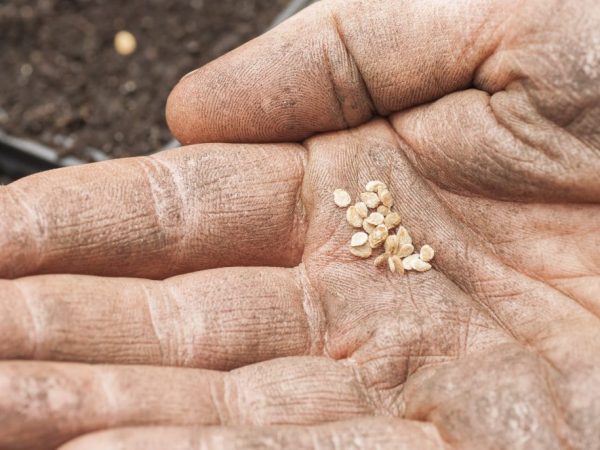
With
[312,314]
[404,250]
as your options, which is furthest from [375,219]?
[312,314]

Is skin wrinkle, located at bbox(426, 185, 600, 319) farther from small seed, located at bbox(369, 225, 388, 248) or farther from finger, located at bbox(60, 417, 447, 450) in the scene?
finger, located at bbox(60, 417, 447, 450)

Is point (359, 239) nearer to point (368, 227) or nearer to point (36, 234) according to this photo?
point (368, 227)

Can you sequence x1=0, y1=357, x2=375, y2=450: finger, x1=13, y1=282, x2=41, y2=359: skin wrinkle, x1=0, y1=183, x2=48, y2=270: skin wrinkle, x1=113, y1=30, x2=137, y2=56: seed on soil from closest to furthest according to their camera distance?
x1=0, y1=357, x2=375, y2=450: finger
x1=13, y1=282, x2=41, y2=359: skin wrinkle
x1=0, y1=183, x2=48, y2=270: skin wrinkle
x1=113, y1=30, x2=137, y2=56: seed on soil

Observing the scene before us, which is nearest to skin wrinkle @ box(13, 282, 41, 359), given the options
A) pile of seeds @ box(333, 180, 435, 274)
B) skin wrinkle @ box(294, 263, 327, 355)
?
skin wrinkle @ box(294, 263, 327, 355)

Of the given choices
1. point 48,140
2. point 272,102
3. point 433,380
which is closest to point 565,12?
point 272,102

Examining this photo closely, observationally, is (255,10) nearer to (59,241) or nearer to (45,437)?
(59,241)

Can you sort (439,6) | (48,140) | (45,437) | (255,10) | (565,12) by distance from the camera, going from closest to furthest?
(45,437) → (565,12) → (439,6) → (48,140) → (255,10)
